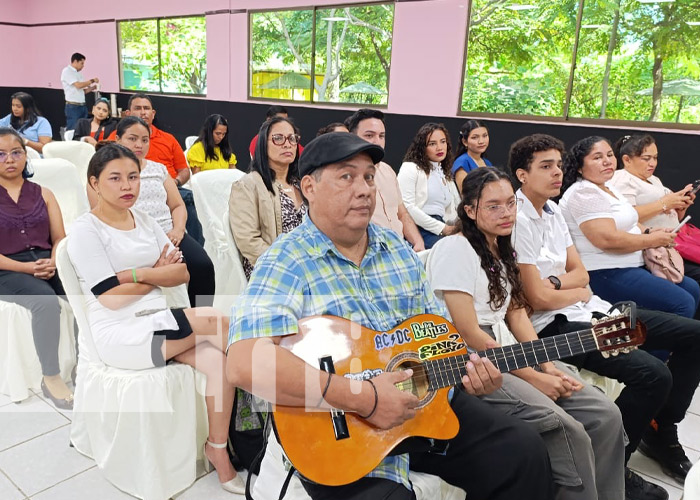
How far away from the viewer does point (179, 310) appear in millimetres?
Answer: 1938

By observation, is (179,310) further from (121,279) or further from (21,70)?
(21,70)

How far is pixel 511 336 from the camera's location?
1.87 meters

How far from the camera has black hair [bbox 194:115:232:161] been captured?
4328 millimetres

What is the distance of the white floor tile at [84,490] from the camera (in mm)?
1807

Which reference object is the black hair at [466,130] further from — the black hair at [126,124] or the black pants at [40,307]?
the black pants at [40,307]

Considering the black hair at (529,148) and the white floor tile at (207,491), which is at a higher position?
the black hair at (529,148)

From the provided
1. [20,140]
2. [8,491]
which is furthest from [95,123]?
[8,491]

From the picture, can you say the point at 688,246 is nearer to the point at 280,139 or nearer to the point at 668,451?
the point at 668,451

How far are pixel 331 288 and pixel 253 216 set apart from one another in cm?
123

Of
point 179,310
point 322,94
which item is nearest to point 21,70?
point 322,94

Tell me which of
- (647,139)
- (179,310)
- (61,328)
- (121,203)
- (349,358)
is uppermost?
(647,139)

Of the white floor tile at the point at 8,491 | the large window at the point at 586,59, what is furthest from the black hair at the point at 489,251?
the large window at the point at 586,59

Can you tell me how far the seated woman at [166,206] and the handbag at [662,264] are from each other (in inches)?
91.7

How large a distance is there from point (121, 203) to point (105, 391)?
0.71 m
